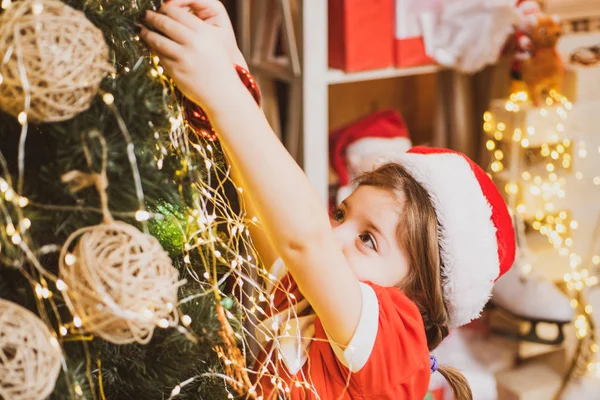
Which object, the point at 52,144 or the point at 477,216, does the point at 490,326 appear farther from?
the point at 52,144

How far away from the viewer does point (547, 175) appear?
61.1 inches

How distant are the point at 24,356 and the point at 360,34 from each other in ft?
3.55

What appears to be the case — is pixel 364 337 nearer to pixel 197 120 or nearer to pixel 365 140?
pixel 197 120

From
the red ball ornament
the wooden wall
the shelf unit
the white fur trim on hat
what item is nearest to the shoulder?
the white fur trim on hat

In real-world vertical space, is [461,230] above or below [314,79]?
below

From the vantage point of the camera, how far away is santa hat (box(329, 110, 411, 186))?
158 cm

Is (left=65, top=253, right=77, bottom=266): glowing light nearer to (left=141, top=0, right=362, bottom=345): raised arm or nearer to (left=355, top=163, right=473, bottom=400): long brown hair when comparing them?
(left=141, top=0, right=362, bottom=345): raised arm

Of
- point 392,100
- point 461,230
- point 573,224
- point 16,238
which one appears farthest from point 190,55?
point 392,100

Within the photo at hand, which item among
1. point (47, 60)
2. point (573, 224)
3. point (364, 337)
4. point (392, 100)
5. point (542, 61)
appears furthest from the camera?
point (392, 100)

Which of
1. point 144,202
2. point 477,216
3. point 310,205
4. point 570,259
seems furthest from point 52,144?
point 570,259

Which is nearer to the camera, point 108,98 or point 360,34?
point 108,98

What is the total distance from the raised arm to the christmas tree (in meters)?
0.03

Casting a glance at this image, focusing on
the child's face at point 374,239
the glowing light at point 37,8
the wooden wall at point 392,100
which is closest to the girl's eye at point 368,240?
the child's face at point 374,239

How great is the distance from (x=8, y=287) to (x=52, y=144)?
11 centimetres
